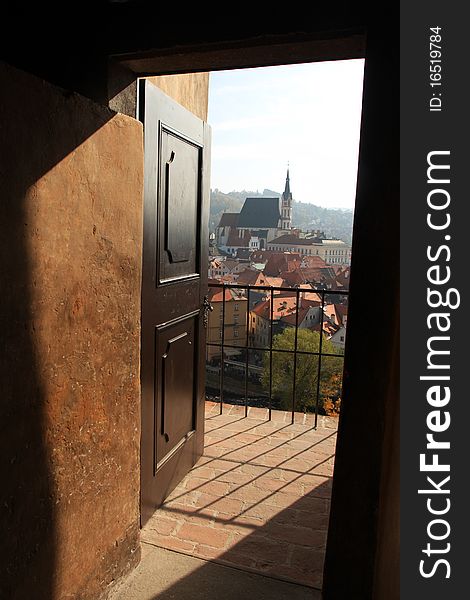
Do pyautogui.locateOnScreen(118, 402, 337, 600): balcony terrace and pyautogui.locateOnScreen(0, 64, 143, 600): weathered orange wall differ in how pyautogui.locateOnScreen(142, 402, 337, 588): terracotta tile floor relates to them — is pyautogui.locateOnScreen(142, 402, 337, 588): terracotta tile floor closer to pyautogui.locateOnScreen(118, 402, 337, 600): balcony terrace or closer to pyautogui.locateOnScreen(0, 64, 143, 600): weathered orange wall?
pyautogui.locateOnScreen(118, 402, 337, 600): balcony terrace

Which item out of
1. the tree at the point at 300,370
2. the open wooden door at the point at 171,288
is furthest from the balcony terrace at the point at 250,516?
the tree at the point at 300,370

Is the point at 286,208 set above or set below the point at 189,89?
above

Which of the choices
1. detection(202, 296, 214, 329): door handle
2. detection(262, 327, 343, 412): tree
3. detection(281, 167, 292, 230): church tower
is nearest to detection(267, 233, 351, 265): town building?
detection(281, 167, 292, 230): church tower

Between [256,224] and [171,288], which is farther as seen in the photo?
[256,224]

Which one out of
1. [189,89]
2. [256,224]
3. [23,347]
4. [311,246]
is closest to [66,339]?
[23,347]

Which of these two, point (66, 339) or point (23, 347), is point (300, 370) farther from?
point (23, 347)

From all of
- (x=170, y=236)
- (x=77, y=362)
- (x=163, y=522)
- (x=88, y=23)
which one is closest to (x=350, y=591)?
(x=163, y=522)
